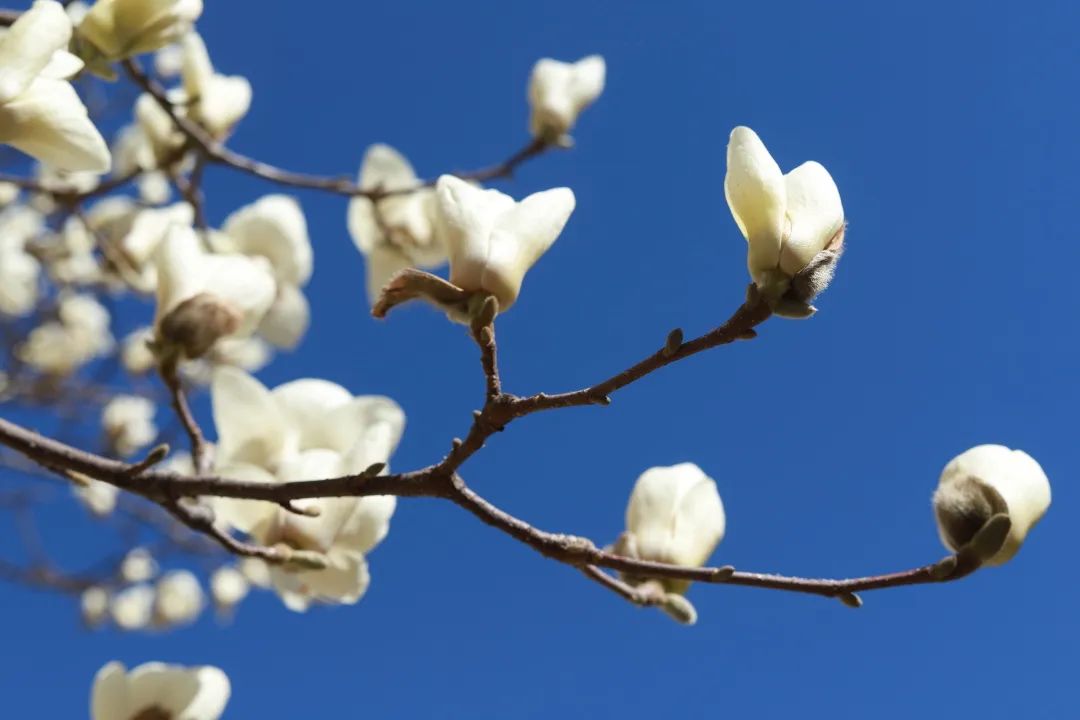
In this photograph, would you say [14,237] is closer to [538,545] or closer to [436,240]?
[436,240]

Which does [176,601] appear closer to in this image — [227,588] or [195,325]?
[227,588]

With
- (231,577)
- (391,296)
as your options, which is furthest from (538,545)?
(231,577)

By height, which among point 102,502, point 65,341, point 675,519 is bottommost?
point 675,519

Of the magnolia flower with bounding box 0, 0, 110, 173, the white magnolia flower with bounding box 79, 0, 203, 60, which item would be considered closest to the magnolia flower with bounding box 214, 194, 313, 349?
the white magnolia flower with bounding box 79, 0, 203, 60

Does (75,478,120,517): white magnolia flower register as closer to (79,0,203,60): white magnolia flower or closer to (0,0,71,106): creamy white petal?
(79,0,203,60): white magnolia flower

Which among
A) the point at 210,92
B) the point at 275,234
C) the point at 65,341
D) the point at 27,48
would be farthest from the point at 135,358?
the point at 27,48
